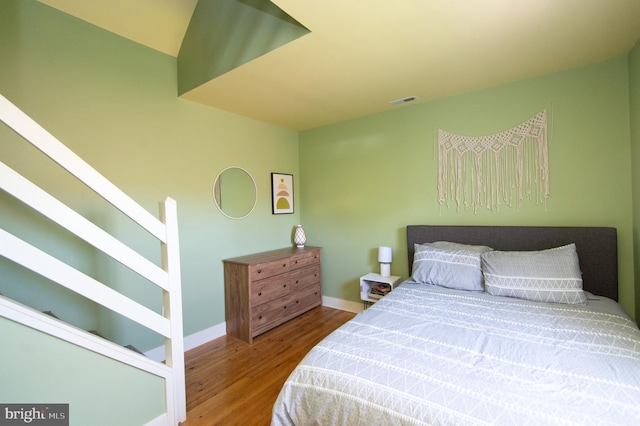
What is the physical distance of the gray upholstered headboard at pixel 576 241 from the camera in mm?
2023

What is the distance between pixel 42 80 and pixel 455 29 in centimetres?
269

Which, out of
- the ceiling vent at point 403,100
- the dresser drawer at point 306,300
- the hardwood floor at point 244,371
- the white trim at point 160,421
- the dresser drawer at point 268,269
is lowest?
the hardwood floor at point 244,371

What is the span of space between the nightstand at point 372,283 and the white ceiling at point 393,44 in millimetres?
1839

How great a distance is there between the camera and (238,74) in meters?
2.14

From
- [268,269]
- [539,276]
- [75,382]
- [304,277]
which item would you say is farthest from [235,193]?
[539,276]

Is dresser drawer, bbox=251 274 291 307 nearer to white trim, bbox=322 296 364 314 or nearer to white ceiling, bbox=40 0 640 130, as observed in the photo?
white trim, bbox=322 296 364 314

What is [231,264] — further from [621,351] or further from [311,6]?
[621,351]

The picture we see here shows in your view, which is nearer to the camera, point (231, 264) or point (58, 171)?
point (58, 171)

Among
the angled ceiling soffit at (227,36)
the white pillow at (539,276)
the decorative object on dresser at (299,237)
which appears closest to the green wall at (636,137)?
the white pillow at (539,276)

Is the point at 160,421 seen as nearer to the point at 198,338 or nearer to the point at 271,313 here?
the point at 198,338

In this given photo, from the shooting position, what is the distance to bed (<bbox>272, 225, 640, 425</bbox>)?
97 centimetres

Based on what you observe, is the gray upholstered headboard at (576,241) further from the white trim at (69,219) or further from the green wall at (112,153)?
the white trim at (69,219)

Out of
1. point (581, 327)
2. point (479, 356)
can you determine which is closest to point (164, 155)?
point (479, 356)

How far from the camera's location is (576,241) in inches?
83.6
